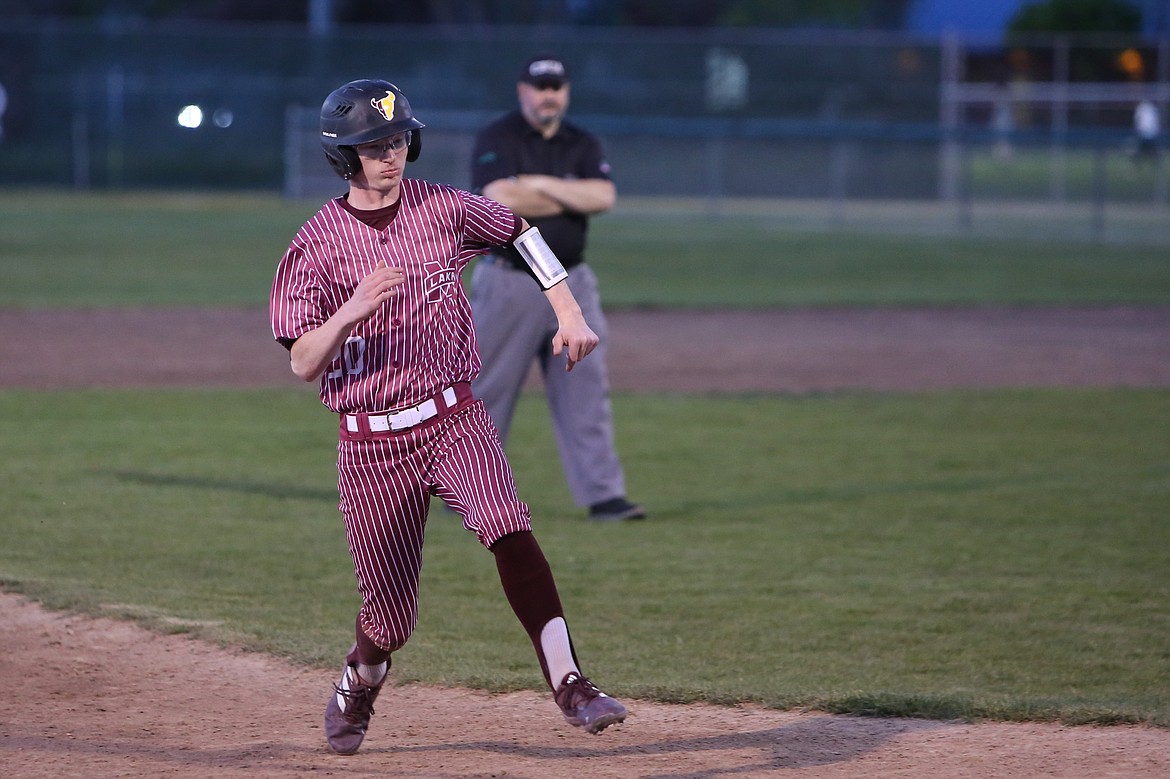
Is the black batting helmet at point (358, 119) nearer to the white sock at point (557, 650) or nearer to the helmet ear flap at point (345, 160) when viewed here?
the helmet ear flap at point (345, 160)

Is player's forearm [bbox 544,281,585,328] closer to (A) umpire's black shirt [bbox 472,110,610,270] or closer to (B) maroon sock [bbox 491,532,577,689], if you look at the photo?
(B) maroon sock [bbox 491,532,577,689]

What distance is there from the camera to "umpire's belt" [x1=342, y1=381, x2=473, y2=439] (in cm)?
380

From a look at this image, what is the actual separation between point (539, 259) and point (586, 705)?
114cm

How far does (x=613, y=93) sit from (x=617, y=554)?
26.7 meters

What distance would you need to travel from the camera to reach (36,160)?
31.8m

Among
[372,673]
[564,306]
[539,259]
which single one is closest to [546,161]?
[539,259]

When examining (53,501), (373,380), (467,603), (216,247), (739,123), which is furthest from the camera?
(739,123)

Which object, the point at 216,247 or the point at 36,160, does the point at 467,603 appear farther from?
the point at 36,160

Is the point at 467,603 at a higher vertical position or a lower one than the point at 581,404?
lower

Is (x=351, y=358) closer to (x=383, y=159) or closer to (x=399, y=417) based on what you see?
(x=399, y=417)

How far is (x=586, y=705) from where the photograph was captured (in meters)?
3.66

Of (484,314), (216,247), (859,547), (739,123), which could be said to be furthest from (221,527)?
(739,123)

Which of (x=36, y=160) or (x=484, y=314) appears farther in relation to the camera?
(x=36, y=160)

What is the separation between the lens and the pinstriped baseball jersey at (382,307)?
377 centimetres
